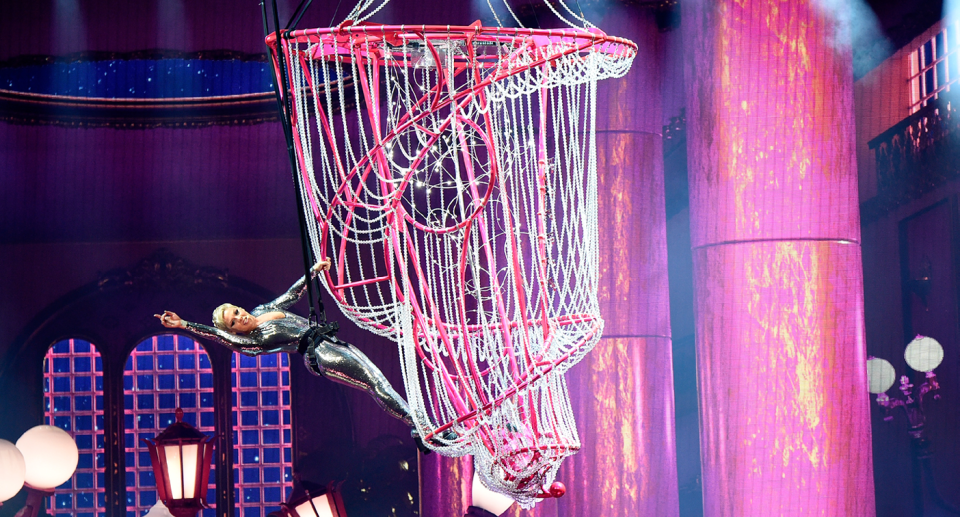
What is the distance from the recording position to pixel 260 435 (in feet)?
28.1

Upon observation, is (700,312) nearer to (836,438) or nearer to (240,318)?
(836,438)

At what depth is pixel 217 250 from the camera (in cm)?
846

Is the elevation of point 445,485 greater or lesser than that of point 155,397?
lesser

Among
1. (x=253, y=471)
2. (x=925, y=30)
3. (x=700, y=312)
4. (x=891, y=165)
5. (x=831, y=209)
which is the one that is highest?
(x=925, y=30)

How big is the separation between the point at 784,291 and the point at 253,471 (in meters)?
5.52

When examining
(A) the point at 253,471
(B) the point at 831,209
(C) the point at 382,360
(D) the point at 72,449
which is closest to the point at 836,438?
(B) the point at 831,209

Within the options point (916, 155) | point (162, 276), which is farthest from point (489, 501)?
point (162, 276)

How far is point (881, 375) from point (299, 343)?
13.3ft

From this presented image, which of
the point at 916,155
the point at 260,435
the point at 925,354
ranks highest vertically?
the point at 916,155

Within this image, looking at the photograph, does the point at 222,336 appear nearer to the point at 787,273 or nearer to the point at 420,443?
the point at 420,443

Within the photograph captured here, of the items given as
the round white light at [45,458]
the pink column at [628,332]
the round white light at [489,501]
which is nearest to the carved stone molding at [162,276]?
the round white light at [45,458]

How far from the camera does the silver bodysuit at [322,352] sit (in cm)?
282

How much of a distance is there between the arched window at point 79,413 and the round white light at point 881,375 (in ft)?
18.5

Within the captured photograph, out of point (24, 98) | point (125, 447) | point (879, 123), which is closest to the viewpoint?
point (879, 123)
